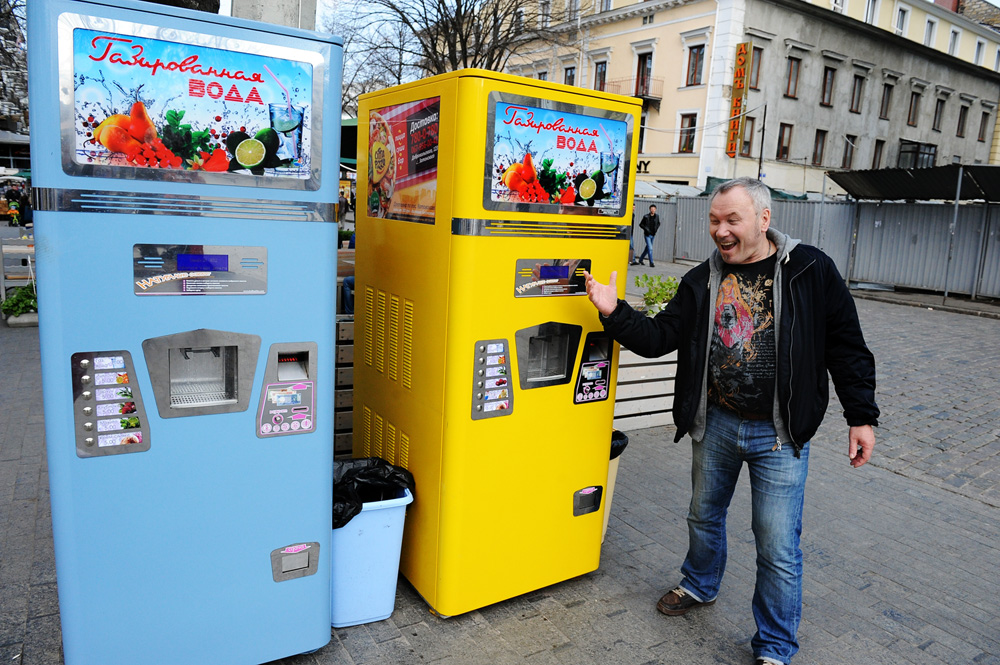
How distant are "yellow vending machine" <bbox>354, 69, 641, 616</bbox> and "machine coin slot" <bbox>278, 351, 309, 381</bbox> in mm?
565

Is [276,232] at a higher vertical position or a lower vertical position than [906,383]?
higher

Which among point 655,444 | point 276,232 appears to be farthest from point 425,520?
point 655,444

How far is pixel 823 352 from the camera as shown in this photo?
8.92ft

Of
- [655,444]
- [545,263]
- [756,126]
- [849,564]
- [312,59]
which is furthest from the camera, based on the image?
[756,126]

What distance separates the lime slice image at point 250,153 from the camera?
2.20 metres

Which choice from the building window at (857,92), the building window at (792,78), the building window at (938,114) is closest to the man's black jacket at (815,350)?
the building window at (792,78)

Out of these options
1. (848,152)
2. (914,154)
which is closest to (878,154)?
(914,154)

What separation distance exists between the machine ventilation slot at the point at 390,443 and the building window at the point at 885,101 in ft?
115

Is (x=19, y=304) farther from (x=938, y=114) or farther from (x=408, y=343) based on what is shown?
(x=938, y=114)

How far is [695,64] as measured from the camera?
26.9 metres

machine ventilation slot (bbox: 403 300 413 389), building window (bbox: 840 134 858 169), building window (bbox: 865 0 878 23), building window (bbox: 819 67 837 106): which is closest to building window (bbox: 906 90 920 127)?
building window (bbox: 865 0 878 23)

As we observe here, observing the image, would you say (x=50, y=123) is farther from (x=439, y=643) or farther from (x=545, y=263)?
(x=439, y=643)

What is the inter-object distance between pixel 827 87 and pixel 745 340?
31231 millimetres

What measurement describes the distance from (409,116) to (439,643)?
221 centimetres
